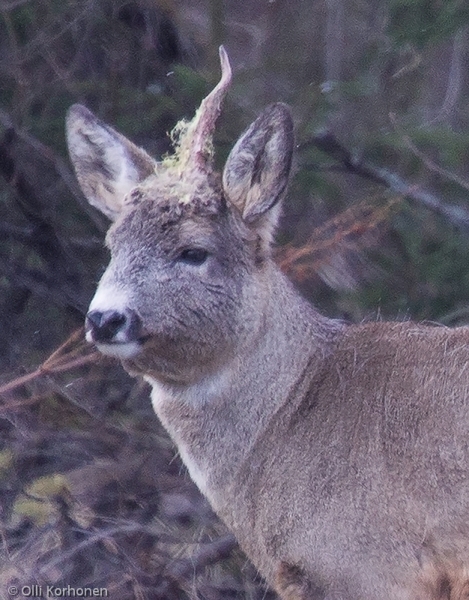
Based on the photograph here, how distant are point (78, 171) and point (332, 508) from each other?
1935 millimetres

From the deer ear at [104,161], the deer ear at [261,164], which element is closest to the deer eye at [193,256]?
the deer ear at [261,164]

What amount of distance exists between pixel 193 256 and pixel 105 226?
8.81 ft

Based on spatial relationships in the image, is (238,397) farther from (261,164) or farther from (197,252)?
(261,164)

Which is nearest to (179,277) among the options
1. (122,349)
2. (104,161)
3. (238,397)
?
(122,349)

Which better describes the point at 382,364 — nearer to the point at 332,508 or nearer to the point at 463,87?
the point at 332,508

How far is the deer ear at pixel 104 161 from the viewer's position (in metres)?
5.09

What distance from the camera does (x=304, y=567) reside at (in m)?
4.46

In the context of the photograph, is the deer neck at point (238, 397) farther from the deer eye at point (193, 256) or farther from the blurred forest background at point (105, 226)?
the blurred forest background at point (105, 226)

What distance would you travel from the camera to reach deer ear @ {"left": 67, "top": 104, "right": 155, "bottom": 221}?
5.09 m

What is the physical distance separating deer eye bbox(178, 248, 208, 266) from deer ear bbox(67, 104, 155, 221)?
615mm

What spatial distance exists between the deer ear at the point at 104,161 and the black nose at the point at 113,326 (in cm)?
90

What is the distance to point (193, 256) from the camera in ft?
15.0

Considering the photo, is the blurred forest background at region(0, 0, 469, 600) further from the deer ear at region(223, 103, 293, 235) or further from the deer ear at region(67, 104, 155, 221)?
→ the deer ear at region(223, 103, 293, 235)

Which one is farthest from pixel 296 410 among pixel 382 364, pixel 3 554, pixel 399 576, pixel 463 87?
pixel 463 87
